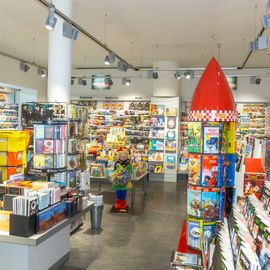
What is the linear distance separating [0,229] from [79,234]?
2729 millimetres

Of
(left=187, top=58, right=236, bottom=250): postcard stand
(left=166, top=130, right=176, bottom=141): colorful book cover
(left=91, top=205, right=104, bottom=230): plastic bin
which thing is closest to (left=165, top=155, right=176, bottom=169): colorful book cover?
(left=166, top=130, right=176, bottom=141): colorful book cover

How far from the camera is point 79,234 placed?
605 centimetres

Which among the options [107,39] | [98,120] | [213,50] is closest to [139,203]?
[107,39]

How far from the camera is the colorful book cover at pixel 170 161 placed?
11758 mm

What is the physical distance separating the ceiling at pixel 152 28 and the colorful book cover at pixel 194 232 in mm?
3853

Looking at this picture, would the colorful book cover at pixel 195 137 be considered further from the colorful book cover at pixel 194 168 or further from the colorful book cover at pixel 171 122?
the colorful book cover at pixel 171 122

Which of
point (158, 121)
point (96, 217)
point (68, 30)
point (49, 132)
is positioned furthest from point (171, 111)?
point (49, 132)

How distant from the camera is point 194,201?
425 cm

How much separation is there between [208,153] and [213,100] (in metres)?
0.63

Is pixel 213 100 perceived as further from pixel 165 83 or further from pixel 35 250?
→ pixel 165 83

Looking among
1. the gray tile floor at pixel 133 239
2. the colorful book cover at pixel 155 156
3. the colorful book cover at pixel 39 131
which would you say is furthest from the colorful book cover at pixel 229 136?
the colorful book cover at pixel 155 156

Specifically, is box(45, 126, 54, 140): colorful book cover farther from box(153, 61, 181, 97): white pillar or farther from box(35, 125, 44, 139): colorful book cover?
box(153, 61, 181, 97): white pillar

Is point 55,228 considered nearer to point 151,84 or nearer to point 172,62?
point 172,62

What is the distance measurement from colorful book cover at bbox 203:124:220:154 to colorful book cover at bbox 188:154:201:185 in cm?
14
